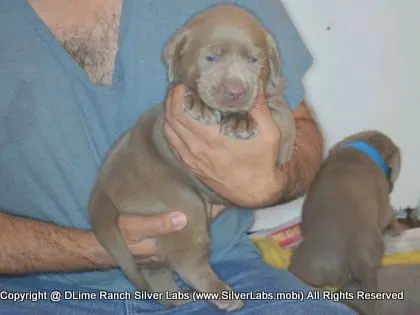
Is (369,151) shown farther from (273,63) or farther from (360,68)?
(273,63)

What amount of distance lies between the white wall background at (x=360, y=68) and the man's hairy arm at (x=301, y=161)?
763 millimetres

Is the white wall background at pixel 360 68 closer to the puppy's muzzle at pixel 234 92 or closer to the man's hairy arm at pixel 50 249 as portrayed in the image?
the man's hairy arm at pixel 50 249

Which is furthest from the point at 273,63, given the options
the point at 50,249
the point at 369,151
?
the point at 369,151

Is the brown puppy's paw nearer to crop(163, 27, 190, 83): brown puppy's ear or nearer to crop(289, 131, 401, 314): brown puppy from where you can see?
crop(163, 27, 190, 83): brown puppy's ear

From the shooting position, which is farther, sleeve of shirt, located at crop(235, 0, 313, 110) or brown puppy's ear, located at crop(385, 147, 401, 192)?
brown puppy's ear, located at crop(385, 147, 401, 192)

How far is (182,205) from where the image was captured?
4.19 feet

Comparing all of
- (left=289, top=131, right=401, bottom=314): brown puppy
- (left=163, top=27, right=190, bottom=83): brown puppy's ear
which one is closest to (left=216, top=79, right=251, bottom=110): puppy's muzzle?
(left=163, top=27, right=190, bottom=83): brown puppy's ear

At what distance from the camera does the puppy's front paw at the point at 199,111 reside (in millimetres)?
1218

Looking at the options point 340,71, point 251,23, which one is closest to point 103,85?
point 251,23

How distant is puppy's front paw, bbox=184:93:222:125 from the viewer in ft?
4.00

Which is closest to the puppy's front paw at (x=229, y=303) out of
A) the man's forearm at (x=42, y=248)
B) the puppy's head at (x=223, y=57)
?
the man's forearm at (x=42, y=248)

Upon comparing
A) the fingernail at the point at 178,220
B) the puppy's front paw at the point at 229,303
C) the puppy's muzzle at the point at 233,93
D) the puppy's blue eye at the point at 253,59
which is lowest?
the puppy's front paw at the point at 229,303

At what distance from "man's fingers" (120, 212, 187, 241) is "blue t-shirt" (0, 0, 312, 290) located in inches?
7.6

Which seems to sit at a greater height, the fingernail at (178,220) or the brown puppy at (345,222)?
the fingernail at (178,220)
